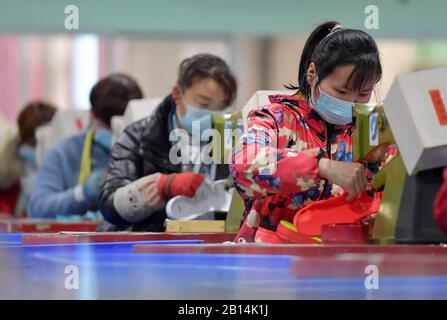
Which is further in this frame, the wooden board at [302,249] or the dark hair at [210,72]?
the dark hair at [210,72]

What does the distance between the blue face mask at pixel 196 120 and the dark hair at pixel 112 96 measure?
50.1 inches

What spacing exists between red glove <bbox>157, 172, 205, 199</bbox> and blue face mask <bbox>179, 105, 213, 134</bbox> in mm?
141

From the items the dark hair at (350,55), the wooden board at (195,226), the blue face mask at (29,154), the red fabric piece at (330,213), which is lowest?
the blue face mask at (29,154)

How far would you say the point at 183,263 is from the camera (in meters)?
1.97

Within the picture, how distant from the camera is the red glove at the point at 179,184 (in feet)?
10.6

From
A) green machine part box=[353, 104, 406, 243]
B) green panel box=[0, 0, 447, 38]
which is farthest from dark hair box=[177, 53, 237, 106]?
green panel box=[0, 0, 447, 38]

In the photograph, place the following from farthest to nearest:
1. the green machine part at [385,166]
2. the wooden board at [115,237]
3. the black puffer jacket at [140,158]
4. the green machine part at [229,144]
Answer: the black puffer jacket at [140,158]
the green machine part at [229,144]
the wooden board at [115,237]
the green machine part at [385,166]

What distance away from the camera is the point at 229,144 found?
3059 millimetres

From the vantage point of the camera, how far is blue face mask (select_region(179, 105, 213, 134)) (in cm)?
326

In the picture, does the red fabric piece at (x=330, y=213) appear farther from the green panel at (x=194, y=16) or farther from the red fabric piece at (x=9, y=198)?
the green panel at (x=194, y=16)

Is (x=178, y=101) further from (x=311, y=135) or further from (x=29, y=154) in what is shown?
(x=29, y=154)

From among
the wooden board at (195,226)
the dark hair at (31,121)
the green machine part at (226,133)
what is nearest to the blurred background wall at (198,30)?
the dark hair at (31,121)

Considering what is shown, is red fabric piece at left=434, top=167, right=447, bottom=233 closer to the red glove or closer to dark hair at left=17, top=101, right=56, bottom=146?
the red glove

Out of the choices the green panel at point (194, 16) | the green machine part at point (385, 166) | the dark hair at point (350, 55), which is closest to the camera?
the green machine part at point (385, 166)
